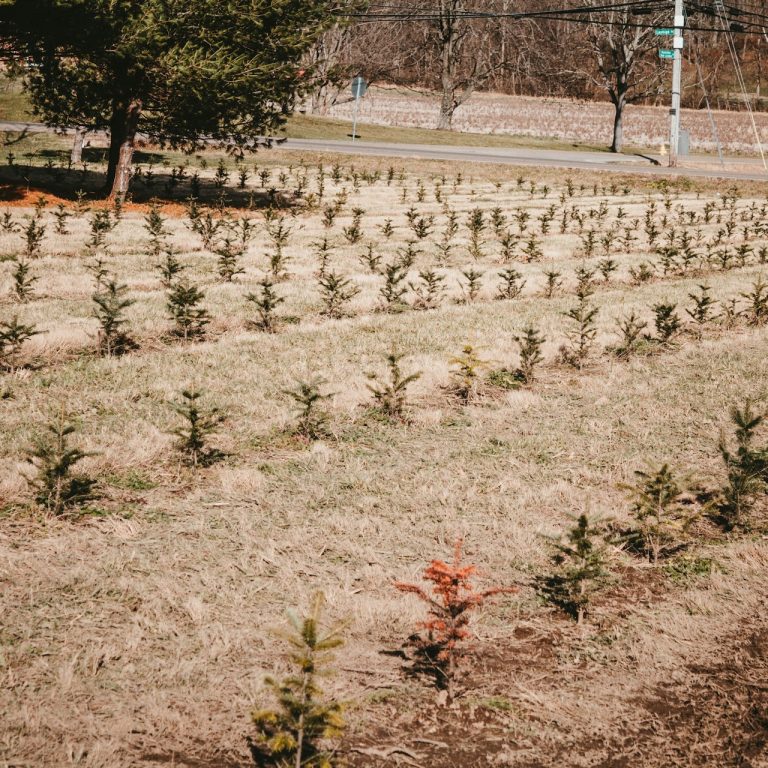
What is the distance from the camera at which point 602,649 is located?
3.98 metres

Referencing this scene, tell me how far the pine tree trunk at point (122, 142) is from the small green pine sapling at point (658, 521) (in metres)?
17.6

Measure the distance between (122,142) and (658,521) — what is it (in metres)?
18.8

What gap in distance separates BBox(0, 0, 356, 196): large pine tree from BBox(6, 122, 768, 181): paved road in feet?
47.1

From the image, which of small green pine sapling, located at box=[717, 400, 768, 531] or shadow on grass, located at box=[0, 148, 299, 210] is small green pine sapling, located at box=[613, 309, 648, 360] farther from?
shadow on grass, located at box=[0, 148, 299, 210]

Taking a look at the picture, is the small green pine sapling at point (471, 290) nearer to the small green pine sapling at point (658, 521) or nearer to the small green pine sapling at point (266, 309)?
the small green pine sapling at point (266, 309)

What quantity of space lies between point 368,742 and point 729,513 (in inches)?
140

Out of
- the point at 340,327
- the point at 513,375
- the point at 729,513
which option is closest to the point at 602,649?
the point at 729,513

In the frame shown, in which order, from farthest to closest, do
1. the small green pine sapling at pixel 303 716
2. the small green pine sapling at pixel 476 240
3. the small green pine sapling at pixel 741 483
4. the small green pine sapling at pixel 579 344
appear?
the small green pine sapling at pixel 476 240
the small green pine sapling at pixel 579 344
the small green pine sapling at pixel 741 483
the small green pine sapling at pixel 303 716

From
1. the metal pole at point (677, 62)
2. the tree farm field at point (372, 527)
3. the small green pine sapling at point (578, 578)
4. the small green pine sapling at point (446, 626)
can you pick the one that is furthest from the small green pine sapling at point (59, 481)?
the metal pole at point (677, 62)

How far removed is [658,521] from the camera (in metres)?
4.96


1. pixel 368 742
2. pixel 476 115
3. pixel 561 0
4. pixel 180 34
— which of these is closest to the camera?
pixel 368 742

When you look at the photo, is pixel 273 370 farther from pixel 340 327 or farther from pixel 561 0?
pixel 561 0

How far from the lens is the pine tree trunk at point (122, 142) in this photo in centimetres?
1952

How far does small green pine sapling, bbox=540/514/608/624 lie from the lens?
4250 millimetres
